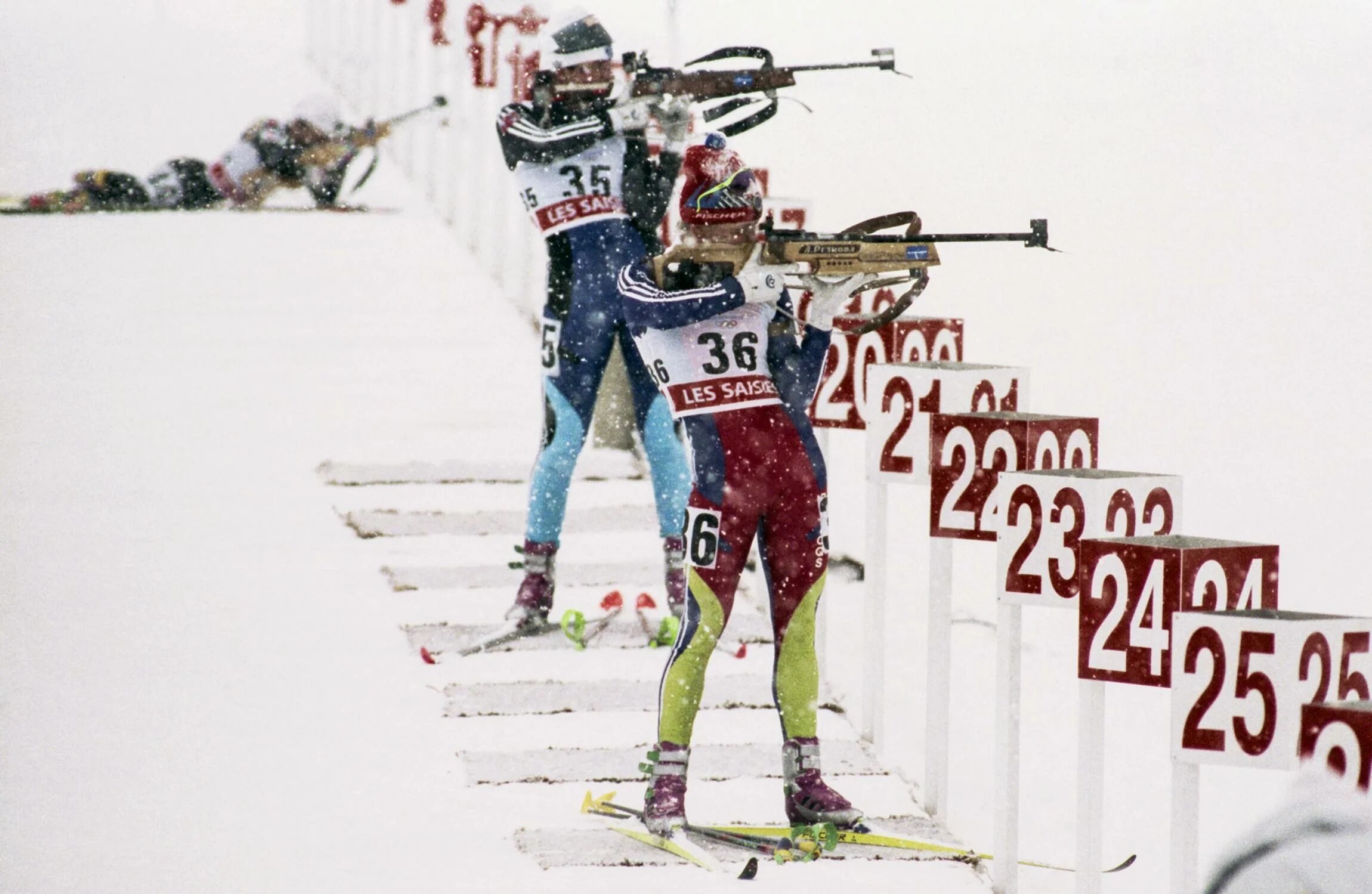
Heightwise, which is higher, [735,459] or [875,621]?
[735,459]

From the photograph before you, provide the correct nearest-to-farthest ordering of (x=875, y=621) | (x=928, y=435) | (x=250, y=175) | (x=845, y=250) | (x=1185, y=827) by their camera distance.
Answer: (x=1185, y=827) < (x=845, y=250) < (x=928, y=435) < (x=875, y=621) < (x=250, y=175)

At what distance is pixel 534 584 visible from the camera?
6.71 m

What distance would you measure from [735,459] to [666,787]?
2.91 feet

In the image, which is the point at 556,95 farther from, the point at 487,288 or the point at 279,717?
the point at 487,288

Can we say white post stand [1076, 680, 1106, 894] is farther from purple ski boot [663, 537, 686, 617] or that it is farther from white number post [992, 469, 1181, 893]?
purple ski boot [663, 537, 686, 617]

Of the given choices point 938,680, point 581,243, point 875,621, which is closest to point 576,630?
point 875,621

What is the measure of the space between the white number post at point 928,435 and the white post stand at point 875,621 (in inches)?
0.9

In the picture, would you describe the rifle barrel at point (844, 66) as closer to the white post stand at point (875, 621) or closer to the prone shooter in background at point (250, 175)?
the white post stand at point (875, 621)

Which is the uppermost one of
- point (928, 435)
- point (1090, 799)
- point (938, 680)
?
point (928, 435)

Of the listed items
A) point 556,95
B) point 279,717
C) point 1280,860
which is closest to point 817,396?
point 556,95

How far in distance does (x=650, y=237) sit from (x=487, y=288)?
439 centimetres

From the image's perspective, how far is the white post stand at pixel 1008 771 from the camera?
4953 millimetres

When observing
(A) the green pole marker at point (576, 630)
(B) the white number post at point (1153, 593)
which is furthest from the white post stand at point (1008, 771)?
(A) the green pole marker at point (576, 630)

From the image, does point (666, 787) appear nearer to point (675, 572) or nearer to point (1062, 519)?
point (1062, 519)
